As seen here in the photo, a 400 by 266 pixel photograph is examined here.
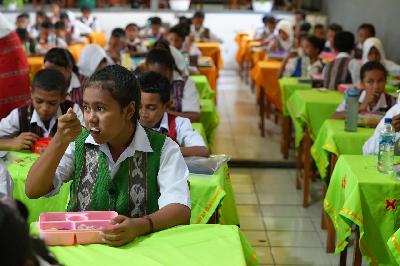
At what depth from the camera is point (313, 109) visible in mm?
4383

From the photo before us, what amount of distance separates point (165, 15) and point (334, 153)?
26.0 ft

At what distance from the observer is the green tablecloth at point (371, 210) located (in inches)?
107

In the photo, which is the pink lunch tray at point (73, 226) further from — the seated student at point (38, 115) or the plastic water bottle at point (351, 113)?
the plastic water bottle at point (351, 113)

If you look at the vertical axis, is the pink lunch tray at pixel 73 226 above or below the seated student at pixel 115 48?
above

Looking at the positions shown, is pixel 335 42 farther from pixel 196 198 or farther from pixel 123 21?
pixel 123 21

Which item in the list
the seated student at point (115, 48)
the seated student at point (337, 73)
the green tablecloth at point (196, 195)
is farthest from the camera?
the seated student at point (115, 48)

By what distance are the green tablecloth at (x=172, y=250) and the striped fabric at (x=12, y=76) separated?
73.5 inches

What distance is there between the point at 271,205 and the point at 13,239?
3.37 metres

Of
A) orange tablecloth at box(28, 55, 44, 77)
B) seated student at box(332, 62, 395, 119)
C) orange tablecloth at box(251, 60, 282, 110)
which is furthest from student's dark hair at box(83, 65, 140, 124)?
orange tablecloth at box(251, 60, 282, 110)

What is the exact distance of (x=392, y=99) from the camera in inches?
155

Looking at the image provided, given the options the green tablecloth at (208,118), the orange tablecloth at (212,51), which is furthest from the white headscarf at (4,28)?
the orange tablecloth at (212,51)

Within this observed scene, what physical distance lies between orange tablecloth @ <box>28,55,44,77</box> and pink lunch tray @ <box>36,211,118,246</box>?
4.45 meters

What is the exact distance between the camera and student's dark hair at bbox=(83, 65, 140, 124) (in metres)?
1.83

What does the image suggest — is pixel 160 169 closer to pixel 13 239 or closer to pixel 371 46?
pixel 13 239
